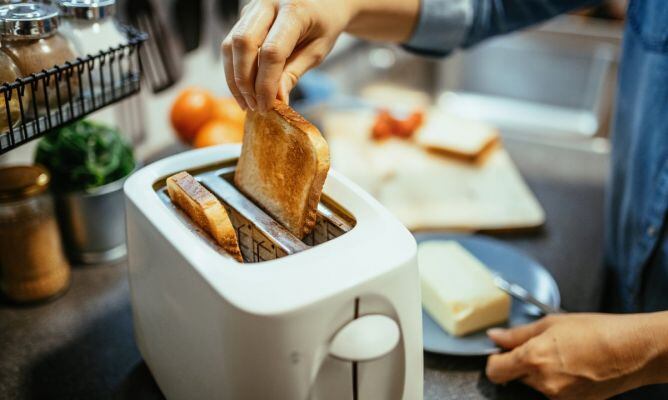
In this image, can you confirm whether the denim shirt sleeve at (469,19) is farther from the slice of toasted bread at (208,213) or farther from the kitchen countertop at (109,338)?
the slice of toasted bread at (208,213)

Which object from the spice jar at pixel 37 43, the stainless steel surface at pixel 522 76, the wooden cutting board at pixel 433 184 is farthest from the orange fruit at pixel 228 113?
the stainless steel surface at pixel 522 76

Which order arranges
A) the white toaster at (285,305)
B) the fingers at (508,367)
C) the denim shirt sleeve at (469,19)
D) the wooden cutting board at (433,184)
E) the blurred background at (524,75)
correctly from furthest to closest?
the blurred background at (524,75) → the wooden cutting board at (433,184) → the denim shirt sleeve at (469,19) → the fingers at (508,367) → the white toaster at (285,305)

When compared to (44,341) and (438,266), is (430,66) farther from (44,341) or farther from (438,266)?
(44,341)

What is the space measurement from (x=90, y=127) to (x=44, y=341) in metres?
0.35

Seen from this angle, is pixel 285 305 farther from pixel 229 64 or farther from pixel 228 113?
pixel 228 113

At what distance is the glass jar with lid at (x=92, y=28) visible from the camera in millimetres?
776

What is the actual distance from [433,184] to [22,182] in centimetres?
78

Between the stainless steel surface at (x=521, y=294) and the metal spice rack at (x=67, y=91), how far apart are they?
0.60 meters

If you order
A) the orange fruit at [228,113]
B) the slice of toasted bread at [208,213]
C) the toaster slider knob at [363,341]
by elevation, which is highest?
the slice of toasted bread at [208,213]

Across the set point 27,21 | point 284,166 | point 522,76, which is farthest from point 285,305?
point 522,76

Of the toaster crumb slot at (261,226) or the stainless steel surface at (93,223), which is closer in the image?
the toaster crumb slot at (261,226)

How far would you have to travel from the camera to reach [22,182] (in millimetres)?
834

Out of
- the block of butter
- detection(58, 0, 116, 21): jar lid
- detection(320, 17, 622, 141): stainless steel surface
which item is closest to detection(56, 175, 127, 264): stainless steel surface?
detection(58, 0, 116, 21): jar lid

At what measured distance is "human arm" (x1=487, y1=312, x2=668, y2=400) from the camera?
2.30ft
